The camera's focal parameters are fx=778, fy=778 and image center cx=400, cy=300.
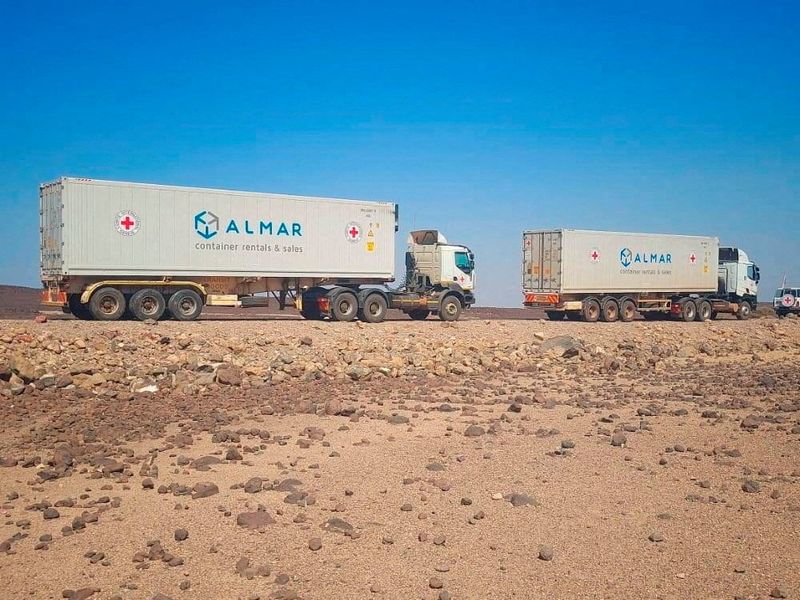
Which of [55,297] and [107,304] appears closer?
[107,304]

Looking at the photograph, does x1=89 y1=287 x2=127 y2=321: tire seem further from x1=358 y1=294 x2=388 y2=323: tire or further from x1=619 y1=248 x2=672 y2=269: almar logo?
x1=619 y1=248 x2=672 y2=269: almar logo

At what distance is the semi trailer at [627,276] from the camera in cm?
3534

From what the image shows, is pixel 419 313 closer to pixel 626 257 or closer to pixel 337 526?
pixel 626 257

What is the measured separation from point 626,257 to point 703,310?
645cm

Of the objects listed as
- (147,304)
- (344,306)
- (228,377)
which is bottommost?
(228,377)

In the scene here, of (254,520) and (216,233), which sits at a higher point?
(216,233)

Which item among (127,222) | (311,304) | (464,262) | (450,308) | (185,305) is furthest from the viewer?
(464,262)

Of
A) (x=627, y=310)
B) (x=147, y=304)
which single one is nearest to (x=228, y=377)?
(x=147, y=304)

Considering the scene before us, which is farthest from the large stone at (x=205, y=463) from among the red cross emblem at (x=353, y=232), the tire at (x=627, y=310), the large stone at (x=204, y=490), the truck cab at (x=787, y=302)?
the truck cab at (x=787, y=302)

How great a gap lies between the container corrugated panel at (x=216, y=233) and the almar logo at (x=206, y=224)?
A: 0.03m

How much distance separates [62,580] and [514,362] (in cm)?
1525

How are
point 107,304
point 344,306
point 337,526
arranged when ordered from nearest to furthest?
point 337,526
point 107,304
point 344,306

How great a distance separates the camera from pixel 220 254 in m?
26.1

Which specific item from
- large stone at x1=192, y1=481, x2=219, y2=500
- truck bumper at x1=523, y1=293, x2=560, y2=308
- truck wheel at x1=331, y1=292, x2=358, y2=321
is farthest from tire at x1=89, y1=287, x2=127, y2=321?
truck bumper at x1=523, y1=293, x2=560, y2=308
